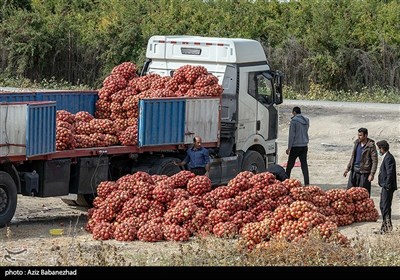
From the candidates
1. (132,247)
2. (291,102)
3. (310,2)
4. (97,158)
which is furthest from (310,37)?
(132,247)

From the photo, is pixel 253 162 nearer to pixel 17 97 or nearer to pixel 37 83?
pixel 17 97

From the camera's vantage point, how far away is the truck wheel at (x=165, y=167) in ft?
66.7

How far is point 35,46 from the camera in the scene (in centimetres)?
4891

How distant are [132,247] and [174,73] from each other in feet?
22.0

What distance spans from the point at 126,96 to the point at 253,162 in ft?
11.8

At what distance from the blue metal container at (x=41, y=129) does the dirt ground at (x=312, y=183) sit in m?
1.35

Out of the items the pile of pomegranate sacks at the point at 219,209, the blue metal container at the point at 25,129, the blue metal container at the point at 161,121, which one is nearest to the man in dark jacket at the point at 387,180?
the pile of pomegranate sacks at the point at 219,209

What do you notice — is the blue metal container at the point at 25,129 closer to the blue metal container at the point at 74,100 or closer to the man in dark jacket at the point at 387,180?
the blue metal container at the point at 74,100

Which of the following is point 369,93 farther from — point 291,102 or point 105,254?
point 105,254

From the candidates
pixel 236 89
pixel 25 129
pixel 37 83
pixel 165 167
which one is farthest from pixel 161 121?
pixel 37 83

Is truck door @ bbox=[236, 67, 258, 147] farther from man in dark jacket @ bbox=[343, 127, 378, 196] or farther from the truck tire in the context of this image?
the truck tire

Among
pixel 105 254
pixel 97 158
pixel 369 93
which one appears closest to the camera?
pixel 105 254

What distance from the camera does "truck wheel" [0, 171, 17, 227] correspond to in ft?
57.2

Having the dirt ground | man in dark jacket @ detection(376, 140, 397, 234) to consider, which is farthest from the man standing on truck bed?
man in dark jacket @ detection(376, 140, 397, 234)
